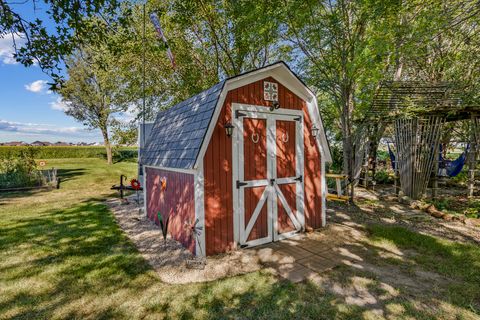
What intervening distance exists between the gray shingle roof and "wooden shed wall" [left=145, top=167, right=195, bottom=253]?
32 cm

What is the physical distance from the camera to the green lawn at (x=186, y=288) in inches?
122

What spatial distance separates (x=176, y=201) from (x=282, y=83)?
11.1ft

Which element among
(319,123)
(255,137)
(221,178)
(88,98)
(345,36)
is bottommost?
(221,178)

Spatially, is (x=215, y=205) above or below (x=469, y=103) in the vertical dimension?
below

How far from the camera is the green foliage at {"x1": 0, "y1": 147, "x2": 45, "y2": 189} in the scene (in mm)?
11562

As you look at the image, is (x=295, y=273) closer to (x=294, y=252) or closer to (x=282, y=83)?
(x=294, y=252)

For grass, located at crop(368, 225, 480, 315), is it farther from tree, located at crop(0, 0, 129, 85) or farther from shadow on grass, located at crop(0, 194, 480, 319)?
tree, located at crop(0, 0, 129, 85)

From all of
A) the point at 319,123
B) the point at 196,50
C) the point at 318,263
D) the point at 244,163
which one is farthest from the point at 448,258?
the point at 196,50

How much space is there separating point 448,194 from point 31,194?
675 inches

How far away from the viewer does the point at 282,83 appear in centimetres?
546

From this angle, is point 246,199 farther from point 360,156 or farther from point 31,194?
point 31,194

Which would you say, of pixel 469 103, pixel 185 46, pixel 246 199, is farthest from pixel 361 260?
pixel 185 46

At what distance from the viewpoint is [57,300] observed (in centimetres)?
339

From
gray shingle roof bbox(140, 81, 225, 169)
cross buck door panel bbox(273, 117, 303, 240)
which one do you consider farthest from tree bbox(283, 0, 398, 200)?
gray shingle roof bbox(140, 81, 225, 169)
